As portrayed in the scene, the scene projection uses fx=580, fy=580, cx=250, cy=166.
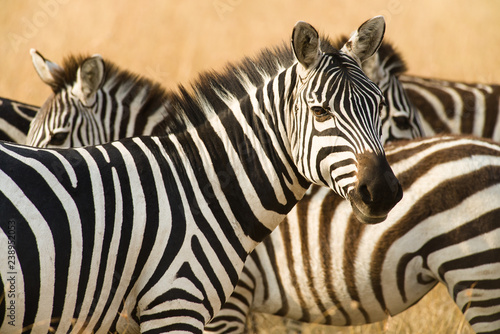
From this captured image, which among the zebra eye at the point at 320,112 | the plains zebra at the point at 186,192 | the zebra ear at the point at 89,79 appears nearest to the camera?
the plains zebra at the point at 186,192

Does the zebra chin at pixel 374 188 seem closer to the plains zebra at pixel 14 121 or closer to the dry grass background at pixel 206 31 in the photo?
the plains zebra at pixel 14 121

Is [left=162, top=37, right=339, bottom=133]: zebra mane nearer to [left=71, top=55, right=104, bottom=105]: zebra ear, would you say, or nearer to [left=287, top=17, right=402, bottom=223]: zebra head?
[left=287, top=17, right=402, bottom=223]: zebra head

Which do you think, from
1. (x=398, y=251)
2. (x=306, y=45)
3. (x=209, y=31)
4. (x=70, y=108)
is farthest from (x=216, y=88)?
(x=209, y=31)

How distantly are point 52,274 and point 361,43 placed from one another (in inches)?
93.3

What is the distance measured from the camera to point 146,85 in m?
6.70

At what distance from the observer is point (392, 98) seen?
740 centimetres

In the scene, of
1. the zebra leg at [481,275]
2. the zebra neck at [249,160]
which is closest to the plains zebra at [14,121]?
the zebra neck at [249,160]

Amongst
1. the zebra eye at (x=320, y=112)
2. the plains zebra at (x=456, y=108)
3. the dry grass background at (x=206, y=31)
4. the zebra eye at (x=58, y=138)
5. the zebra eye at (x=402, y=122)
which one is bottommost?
the zebra eye at (x=58, y=138)

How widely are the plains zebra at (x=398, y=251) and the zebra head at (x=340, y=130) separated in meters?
1.34

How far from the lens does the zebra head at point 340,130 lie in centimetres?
321

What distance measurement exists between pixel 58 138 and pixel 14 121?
1087 millimetres

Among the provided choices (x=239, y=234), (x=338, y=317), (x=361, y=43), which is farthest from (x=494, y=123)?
(x=239, y=234)

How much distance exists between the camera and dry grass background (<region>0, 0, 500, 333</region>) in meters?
13.5

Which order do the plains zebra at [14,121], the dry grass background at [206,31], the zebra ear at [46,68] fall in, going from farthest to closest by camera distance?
1. the dry grass background at [206,31]
2. the plains zebra at [14,121]
3. the zebra ear at [46,68]
